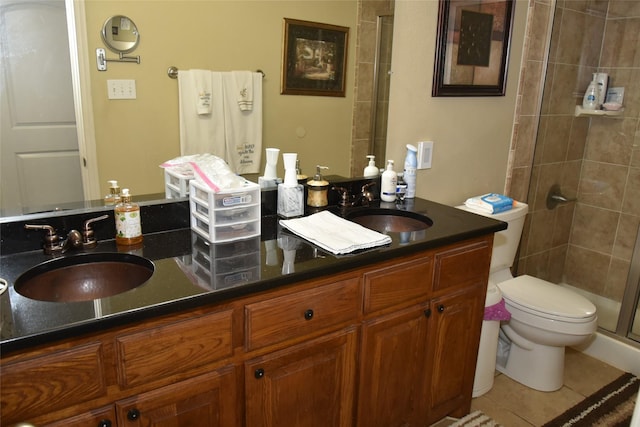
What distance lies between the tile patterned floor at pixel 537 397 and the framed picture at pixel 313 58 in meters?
1.47

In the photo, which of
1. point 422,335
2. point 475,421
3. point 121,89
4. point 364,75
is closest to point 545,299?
point 475,421

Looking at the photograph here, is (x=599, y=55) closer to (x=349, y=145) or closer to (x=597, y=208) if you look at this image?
(x=597, y=208)

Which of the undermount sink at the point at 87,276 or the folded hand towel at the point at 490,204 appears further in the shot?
the folded hand towel at the point at 490,204

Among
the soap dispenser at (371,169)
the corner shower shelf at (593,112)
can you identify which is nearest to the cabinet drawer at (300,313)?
the soap dispenser at (371,169)

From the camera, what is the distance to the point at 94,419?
42.9 inches

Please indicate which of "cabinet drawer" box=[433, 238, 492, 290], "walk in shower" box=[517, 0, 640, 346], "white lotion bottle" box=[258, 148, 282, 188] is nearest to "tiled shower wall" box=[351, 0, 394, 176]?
"white lotion bottle" box=[258, 148, 282, 188]

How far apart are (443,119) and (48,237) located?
5.54ft

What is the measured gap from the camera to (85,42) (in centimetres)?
141

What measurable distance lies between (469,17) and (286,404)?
180 centimetres

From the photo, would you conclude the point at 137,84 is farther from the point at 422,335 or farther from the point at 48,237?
the point at 422,335

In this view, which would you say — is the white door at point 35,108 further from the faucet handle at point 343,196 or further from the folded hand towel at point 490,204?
the folded hand towel at point 490,204

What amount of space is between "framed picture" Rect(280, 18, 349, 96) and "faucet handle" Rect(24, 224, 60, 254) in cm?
90

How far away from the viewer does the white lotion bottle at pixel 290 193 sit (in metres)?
1.78

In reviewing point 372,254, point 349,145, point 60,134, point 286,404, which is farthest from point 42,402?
point 349,145
